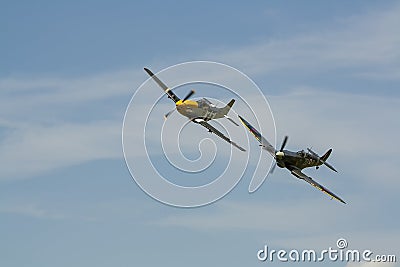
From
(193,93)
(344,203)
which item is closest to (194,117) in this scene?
(193,93)

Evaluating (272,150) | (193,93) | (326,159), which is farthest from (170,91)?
(326,159)

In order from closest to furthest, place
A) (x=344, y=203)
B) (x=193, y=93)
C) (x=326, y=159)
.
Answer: (x=344, y=203)
(x=193, y=93)
(x=326, y=159)

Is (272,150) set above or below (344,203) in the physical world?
above

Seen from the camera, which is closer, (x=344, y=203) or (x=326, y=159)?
(x=344, y=203)

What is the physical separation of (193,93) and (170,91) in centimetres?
788

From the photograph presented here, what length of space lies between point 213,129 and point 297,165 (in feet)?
58.3

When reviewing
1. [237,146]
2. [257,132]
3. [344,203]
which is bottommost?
[344,203]

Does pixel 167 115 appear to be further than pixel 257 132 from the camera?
No

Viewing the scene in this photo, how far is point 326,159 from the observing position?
194 meters

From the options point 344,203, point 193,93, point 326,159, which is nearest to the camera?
point 344,203

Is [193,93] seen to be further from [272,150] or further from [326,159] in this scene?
[326,159]

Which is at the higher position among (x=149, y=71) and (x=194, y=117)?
(x=149, y=71)

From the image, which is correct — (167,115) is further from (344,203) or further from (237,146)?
(344,203)

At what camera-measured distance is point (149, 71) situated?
194000 millimetres
